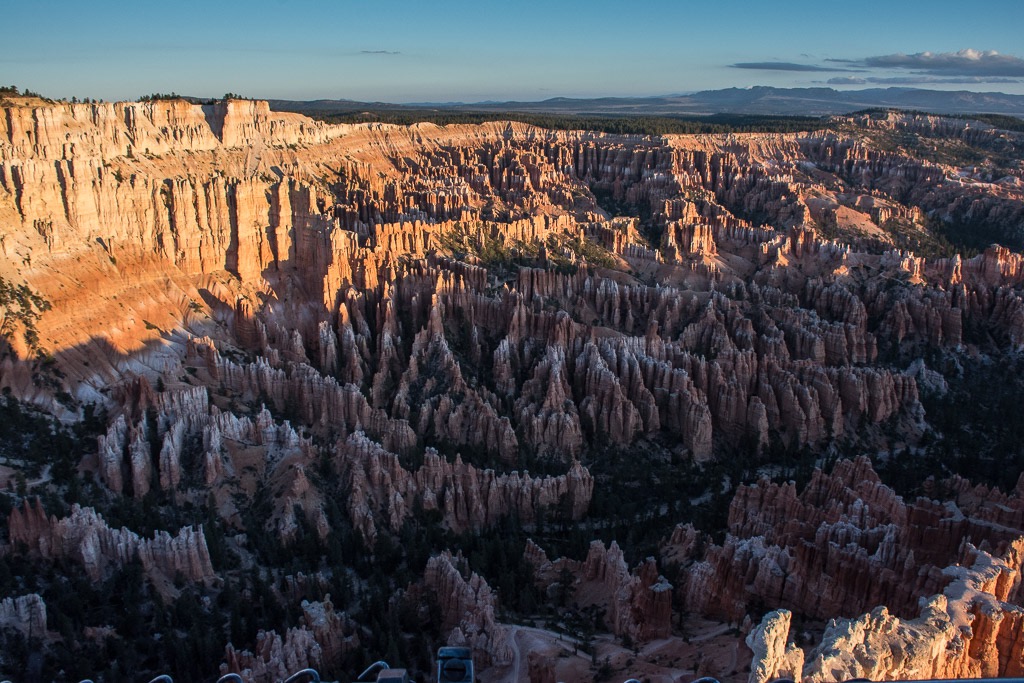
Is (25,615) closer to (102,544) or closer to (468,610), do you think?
(102,544)

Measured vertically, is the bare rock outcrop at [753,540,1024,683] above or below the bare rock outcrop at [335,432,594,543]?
above

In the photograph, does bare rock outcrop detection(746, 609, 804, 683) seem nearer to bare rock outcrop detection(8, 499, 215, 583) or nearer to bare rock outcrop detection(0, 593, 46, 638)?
bare rock outcrop detection(0, 593, 46, 638)

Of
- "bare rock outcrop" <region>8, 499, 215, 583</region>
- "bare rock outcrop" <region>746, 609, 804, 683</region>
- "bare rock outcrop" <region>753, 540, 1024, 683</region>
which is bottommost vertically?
"bare rock outcrop" <region>8, 499, 215, 583</region>

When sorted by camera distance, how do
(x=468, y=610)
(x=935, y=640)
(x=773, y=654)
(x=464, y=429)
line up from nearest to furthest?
1. (x=773, y=654)
2. (x=935, y=640)
3. (x=468, y=610)
4. (x=464, y=429)

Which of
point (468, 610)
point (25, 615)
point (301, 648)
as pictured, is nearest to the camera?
point (25, 615)

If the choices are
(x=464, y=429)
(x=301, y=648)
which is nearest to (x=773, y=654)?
(x=301, y=648)

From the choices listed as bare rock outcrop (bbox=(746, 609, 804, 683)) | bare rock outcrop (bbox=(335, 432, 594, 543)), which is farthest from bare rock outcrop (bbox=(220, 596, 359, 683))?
bare rock outcrop (bbox=(746, 609, 804, 683))

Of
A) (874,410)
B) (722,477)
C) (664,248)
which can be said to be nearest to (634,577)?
(722,477)

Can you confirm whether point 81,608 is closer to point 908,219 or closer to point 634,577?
point 634,577

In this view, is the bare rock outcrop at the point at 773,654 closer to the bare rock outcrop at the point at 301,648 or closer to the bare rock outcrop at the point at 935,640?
the bare rock outcrop at the point at 935,640

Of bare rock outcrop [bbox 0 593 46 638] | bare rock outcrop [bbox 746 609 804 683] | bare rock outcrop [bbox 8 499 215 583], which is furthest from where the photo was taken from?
bare rock outcrop [bbox 8 499 215 583]
